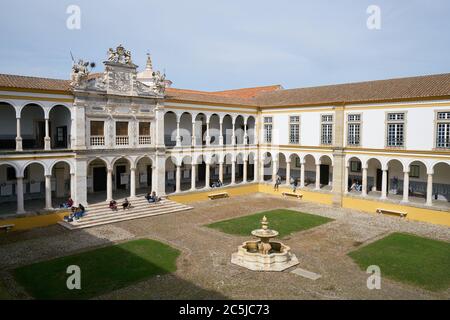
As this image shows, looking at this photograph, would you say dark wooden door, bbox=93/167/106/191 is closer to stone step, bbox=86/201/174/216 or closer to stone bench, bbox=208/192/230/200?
stone step, bbox=86/201/174/216

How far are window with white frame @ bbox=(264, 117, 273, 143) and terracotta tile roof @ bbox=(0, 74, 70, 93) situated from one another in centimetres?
1704

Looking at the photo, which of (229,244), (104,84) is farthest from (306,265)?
(104,84)

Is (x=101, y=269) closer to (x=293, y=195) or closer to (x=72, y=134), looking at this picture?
(x=72, y=134)

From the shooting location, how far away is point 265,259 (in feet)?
50.5

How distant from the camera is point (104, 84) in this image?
937 inches

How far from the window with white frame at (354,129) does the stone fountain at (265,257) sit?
45.2ft

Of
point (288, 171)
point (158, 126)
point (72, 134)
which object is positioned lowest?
point (288, 171)

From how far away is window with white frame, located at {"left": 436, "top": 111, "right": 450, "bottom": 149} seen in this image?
22823 millimetres

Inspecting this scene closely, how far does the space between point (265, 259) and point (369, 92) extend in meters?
17.1

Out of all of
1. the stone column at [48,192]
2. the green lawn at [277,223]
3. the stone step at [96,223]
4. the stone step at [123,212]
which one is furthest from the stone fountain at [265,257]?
the stone column at [48,192]

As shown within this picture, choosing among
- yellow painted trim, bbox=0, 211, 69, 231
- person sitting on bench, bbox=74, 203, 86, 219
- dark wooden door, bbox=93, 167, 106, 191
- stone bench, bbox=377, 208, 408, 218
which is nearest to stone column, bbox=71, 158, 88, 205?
person sitting on bench, bbox=74, 203, 86, 219

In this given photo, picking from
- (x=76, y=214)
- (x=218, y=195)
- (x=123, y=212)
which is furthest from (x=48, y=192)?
(x=218, y=195)
